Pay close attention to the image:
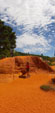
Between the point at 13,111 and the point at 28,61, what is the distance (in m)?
13.9

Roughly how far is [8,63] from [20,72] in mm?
2730

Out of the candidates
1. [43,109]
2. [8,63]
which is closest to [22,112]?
[43,109]

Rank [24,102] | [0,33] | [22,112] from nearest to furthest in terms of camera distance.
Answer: [22,112] → [24,102] → [0,33]

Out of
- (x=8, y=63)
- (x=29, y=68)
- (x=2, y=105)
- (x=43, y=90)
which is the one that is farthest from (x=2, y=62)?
(x=2, y=105)

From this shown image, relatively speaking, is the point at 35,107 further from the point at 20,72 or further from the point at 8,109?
the point at 20,72

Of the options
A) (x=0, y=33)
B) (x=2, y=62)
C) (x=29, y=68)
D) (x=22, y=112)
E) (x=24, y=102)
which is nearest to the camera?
(x=22, y=112)

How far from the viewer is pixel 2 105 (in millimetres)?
6520

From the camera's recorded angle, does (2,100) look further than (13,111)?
Yes

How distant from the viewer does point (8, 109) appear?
6.04 meters

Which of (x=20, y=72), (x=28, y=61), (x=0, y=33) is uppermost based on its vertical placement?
(x=0, y=33)

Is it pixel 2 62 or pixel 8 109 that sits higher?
pixel 2 62

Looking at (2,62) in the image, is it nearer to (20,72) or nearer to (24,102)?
(20,72)

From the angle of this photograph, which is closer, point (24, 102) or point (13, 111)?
point (13, 111)

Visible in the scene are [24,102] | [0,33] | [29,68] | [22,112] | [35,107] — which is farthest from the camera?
[0,33]
